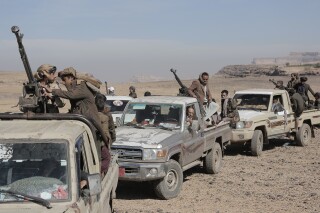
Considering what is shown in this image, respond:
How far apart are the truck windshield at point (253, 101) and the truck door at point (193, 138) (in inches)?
171

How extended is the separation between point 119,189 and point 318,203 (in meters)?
3.51

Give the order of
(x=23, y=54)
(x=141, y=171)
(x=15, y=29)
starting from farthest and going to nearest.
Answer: (x=141, y=171) → (x=23, y=54) → (x=15, y=29)

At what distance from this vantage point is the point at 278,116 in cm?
1411

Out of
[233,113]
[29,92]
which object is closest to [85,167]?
[29,92]

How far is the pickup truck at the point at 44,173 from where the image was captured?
12.5 ft

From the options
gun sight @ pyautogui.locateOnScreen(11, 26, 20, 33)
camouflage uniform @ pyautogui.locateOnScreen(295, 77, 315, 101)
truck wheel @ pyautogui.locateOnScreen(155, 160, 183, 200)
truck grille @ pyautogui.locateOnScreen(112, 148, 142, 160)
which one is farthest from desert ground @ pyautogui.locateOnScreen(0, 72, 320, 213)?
gun sight @ pyautogui.locateOnScreen(11, 26, 20, 33)

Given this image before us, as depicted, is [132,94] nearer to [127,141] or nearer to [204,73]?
[204,73]

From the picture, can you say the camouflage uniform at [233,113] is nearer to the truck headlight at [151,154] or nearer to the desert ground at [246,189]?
the desert ground at [246,189]

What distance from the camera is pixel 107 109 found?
7656 millimetres

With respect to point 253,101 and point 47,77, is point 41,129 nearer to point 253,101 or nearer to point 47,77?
point 47,77

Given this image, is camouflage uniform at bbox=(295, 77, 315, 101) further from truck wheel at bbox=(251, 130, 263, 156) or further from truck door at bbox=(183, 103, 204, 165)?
truck door at bbox=(183, 103, 204, 165)

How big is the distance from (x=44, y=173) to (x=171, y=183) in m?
5.04

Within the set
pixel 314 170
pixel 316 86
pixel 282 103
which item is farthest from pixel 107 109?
pixel 316 86

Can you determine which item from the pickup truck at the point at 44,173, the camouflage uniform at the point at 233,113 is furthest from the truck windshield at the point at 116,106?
the pickup truck at the point at 44,173
